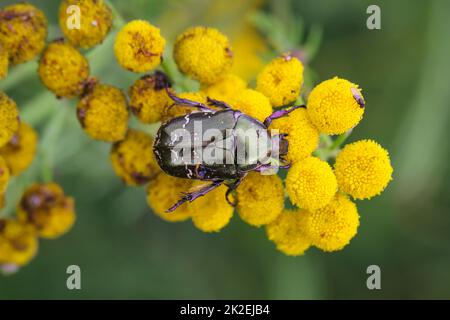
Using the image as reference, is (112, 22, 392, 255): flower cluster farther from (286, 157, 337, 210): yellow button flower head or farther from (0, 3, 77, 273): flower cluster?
(0, 3, 77, 273): flower cluster

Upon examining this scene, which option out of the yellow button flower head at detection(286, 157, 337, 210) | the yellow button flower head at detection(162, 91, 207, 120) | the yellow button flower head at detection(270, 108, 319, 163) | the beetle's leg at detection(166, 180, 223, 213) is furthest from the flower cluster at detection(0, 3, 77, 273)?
the yellow button flower head at detection(286, 157, 337, 210)

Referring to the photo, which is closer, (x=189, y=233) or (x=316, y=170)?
(x=316, y=170)

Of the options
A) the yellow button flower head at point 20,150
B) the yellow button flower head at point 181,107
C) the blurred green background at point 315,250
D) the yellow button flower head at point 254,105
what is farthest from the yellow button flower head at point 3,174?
the blurred green background at point 315,250

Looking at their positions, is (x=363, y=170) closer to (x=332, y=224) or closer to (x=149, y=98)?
(x=332, y=224)

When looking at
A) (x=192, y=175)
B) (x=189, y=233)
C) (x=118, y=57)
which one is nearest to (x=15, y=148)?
(x=118, y=57)

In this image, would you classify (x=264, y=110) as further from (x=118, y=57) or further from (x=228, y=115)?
(x=118, y=57)

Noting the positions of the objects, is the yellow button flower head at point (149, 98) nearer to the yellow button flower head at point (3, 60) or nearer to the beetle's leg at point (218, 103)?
the beetle's leg at point (218, 103)

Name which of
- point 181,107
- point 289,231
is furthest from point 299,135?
point 181,107
